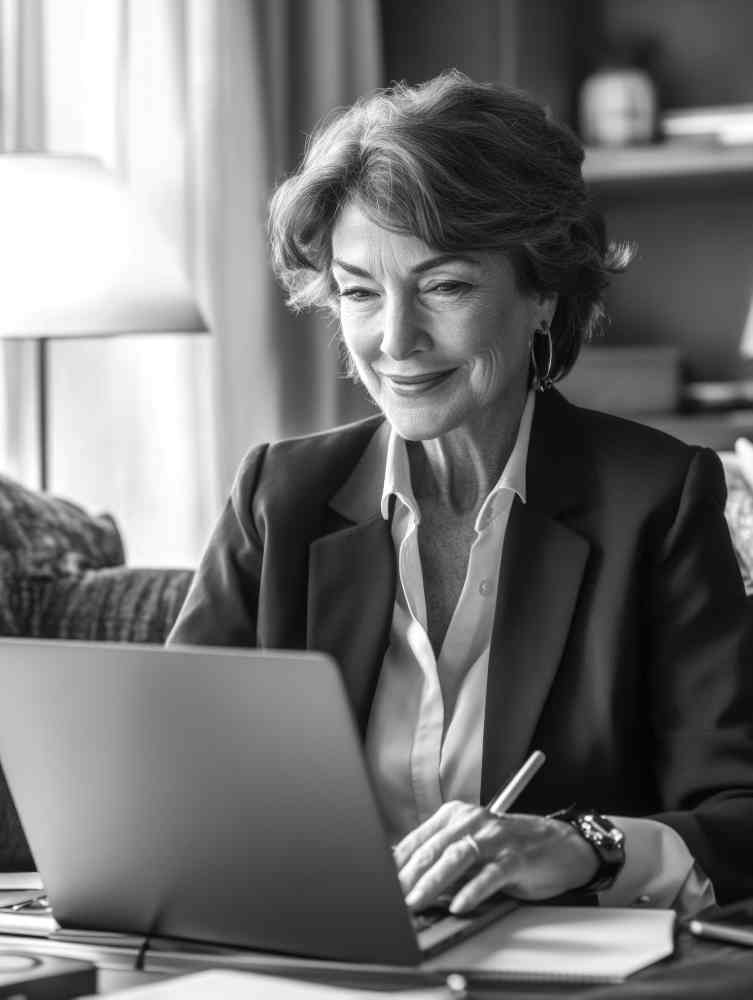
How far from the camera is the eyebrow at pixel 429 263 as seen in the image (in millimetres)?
1382

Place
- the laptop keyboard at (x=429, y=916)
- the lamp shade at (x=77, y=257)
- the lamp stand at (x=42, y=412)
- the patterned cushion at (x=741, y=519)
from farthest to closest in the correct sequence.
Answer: the lamp stand at (x=42, y=412)
the lamp shade at (x=77, y=257)
the patterned cushion at (x=741, y=519)
the laptop keyboard at (x=429, y=916)

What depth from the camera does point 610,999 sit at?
805mm

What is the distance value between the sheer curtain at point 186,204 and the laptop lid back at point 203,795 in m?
1.96

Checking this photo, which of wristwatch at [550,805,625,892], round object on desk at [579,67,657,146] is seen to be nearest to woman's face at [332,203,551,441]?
wristwatch at [550,805,625,892]

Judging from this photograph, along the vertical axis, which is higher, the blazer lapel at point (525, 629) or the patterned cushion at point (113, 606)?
the blazer lapel at point (525, 629)

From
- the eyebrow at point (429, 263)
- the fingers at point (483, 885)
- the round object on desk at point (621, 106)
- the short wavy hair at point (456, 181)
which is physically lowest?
the fingers at point (483, 885)

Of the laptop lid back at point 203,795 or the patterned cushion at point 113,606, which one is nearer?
the laptop lid back at point 203,795

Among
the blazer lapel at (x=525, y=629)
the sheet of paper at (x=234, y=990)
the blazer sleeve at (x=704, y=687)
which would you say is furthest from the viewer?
the blazer lapel at (x=525, y=629)

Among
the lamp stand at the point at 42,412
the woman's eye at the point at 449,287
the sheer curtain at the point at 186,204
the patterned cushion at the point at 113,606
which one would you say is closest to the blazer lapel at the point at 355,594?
the woman's eye at the point at 449,287

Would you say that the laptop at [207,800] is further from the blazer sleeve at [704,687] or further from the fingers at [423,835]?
the blazer sleeve at [704,687]

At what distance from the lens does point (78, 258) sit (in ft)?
8.10

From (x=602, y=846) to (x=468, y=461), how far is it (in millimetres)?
483

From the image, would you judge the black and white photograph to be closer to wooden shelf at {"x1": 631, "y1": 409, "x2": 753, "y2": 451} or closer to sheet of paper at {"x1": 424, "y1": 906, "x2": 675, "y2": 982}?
sheet of paper at {"x1": 424, "y1": 906, "x2": 675, "y2": 982}

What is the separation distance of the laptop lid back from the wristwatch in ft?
0.86
